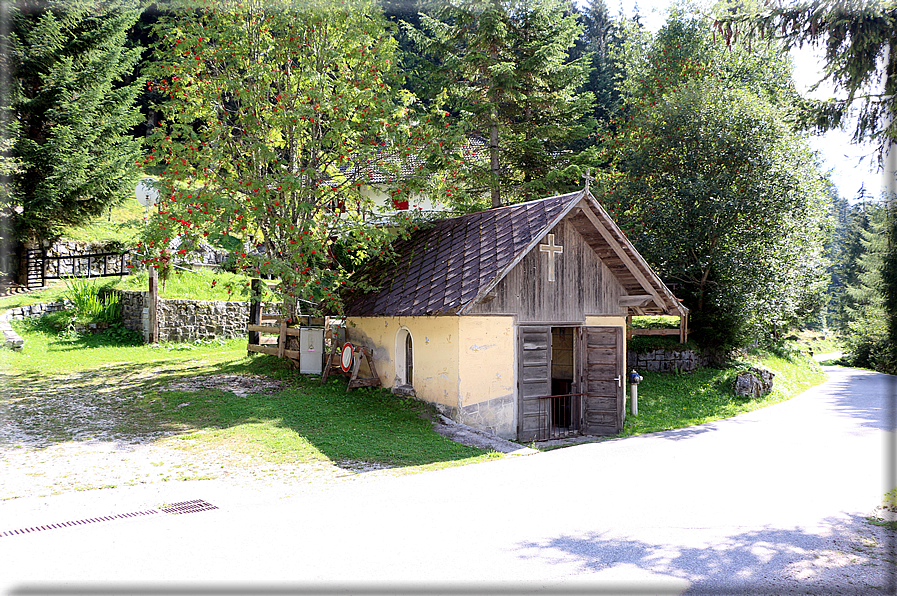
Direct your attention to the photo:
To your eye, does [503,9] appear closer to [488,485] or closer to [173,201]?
[173,201]

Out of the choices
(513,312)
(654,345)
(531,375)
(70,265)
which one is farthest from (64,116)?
(654,345)

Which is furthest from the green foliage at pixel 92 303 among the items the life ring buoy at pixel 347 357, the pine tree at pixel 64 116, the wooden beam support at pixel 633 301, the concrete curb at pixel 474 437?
the wooden beam support at pixel 633 301

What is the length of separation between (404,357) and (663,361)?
10.8 meters

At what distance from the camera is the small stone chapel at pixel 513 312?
12625mm

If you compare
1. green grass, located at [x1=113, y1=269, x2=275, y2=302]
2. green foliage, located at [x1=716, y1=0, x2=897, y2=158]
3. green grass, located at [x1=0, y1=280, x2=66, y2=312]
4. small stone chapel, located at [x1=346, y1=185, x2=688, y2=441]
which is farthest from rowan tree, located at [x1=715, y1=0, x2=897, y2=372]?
green grass, located at [x1=0, y1=280, x2=66, y2=312]

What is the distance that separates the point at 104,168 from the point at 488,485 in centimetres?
2169

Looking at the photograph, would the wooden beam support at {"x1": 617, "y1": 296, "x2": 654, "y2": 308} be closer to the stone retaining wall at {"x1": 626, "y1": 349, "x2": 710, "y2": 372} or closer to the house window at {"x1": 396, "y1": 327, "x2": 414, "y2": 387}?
the house window at {"x1": 396, "y1": 327, "x2": 414, "y2": 387}

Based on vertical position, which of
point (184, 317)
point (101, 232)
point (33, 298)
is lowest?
point (184, 317)

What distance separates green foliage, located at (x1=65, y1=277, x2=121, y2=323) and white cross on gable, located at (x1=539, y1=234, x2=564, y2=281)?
49.9 feet

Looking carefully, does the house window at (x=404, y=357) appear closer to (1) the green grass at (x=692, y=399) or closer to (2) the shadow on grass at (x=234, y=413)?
(2) the shadow on grass at (x=234, y=413)

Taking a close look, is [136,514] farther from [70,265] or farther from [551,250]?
[70,265]

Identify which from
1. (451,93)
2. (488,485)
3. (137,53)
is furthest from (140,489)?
(137,53)

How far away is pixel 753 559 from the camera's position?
591 centimetres

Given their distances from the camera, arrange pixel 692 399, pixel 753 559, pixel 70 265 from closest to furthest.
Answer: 1. pixel 753 559
2. pixel 692 399
3. pixel 70 265
